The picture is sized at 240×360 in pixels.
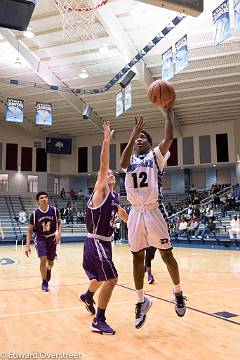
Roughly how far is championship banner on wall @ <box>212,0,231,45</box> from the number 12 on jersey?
646 cm

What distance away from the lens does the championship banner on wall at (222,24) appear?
8.79 m

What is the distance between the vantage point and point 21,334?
3.46 m

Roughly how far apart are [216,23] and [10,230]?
53.8 feet

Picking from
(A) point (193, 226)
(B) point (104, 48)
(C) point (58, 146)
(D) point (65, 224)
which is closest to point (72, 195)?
(C) point (58, 146)

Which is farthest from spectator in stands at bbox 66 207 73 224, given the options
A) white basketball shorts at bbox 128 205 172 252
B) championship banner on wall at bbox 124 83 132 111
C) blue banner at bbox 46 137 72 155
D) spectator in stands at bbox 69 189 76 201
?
white basketball shorts at bbox 128 205 172 252

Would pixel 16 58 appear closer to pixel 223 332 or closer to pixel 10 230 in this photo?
pixel 10 230

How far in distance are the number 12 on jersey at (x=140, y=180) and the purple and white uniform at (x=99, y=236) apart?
0.38 m

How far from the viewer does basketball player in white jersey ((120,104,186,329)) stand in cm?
349

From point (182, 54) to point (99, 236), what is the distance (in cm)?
903

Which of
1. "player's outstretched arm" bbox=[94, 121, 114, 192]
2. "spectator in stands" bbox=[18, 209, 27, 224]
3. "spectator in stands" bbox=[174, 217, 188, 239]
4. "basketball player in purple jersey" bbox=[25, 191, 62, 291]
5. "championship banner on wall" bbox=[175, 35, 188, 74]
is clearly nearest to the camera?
"player's outstretched arm" bbox=[94, 121, 114, 192]

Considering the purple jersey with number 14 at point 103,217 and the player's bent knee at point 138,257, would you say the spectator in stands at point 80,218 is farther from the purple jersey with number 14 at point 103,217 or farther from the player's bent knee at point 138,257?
the player's bent knee at point 138,257

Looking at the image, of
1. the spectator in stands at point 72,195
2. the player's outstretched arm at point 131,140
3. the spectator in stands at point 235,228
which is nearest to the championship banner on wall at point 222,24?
the player's outstretched arm at point 131,140

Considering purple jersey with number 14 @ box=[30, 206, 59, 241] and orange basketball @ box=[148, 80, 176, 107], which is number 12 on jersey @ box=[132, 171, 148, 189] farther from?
purple jersey with number 14 @ box=[30, 206, 59, 241]

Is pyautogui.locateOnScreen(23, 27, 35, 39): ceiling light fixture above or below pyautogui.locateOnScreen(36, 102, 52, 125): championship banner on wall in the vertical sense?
above
